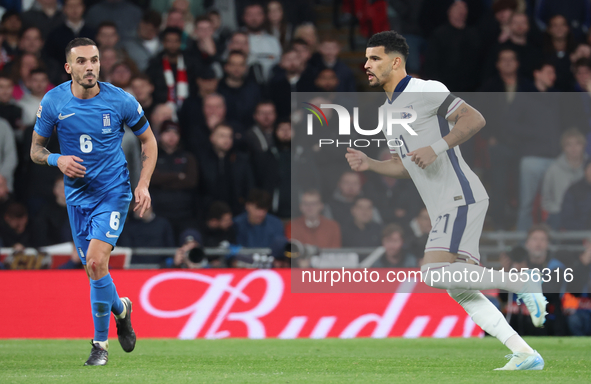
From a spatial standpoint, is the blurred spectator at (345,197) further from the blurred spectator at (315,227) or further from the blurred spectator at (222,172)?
the blurred spectator at (222,172)

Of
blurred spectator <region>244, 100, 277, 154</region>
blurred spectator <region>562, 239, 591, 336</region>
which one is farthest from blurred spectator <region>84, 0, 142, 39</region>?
blurred spectator <region>562, 239, 591, 336</region>

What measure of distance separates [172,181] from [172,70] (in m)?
2.16

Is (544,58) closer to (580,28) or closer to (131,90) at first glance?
(580,28)

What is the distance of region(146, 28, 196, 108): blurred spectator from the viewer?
12.2 m

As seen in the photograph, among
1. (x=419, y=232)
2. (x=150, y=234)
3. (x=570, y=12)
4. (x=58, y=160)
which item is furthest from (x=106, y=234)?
(x=570, y=12)

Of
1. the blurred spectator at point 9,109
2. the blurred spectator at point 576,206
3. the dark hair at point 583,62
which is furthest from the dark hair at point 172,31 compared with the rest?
the blurred spectator at point 576,206

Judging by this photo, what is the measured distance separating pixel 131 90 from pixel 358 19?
4844 millimetres

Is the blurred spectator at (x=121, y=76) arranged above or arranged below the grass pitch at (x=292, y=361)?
above

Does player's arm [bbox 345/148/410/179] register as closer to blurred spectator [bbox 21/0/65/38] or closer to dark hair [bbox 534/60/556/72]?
dark hair [bbox 534/60/556/72]

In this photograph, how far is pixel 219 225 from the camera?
10789 millimetres

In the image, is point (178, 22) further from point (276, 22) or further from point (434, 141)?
point (434, 141)

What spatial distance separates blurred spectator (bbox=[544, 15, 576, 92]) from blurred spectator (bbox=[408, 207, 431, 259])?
11.4ft

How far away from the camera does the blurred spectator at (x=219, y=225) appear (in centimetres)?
1077

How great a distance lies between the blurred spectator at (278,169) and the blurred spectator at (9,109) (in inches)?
129
